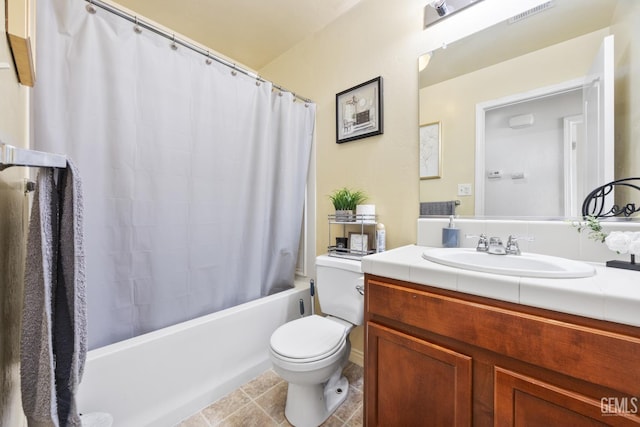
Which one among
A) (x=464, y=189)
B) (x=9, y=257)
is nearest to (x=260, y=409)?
(x=9, y=257)

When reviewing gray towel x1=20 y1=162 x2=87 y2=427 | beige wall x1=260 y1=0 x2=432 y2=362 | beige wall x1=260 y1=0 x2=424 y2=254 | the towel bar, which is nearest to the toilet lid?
beige wall x1=260 y1=0 x2=432 y2=362

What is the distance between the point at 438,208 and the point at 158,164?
1.45 m

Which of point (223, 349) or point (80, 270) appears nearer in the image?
point (80, 270)

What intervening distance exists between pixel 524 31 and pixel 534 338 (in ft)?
4.24

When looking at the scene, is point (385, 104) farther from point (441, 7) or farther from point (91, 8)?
point (91, 8)

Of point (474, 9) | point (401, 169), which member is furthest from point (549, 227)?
point (474, 9)

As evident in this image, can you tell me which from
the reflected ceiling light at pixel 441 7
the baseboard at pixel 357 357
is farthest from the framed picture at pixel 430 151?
the baseboard at pixel 357 357

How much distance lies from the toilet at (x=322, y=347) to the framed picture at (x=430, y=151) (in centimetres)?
64

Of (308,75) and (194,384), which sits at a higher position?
(308,75)

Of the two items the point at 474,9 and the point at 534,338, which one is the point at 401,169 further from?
the point at 534,338

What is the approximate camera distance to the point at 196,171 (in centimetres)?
139

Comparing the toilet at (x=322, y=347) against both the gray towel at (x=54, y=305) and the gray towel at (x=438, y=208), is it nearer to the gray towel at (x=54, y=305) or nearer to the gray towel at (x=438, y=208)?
the gray towel at (x=438, y=208)

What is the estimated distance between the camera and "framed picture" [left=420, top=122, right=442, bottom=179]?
1380 millimetres

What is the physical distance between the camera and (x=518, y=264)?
3.20ft
